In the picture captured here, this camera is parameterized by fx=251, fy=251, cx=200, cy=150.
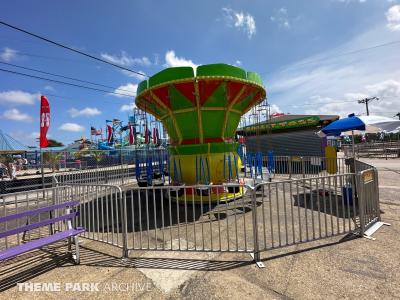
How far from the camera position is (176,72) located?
24.3ft

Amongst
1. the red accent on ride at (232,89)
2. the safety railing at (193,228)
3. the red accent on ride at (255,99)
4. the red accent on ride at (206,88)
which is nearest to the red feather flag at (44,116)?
the safety railing at (193,228)

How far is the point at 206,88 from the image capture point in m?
7.86

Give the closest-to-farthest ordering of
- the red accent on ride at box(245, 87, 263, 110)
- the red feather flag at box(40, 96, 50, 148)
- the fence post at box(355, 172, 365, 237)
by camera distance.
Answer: the fence post at box(355, 172, 365, 237), the red accent on ride at box(245, 87, 263, 110), the red feather flag at box(40, 96, 50, 148)

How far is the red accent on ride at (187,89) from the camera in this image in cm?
761

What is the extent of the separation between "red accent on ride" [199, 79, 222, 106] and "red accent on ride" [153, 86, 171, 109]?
111cm

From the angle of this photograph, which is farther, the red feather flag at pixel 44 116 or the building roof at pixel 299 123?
the building roof at pixel 299 123

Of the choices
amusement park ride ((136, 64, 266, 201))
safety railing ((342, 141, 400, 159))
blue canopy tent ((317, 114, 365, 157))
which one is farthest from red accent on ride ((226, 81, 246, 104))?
safety railing ((342, 141, 400, 159))

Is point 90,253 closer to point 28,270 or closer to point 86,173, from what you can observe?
point 28,270

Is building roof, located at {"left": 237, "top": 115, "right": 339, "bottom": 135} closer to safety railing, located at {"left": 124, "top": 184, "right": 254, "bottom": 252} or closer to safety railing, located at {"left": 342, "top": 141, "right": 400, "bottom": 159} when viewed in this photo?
safety railing, located at {"left": 342, "top": 141, "right": 400, "bottom": 159}

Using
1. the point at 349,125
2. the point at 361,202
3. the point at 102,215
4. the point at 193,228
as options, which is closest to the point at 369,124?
the point at 349,125

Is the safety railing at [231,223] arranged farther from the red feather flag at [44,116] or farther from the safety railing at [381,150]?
the safety railing at [381,150]

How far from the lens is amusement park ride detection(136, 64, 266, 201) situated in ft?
25.4

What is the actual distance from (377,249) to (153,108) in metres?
8.11

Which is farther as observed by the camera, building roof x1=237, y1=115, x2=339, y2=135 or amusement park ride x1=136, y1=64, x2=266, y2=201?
building roof x1=237, y1=115, x2=339, y2=135
